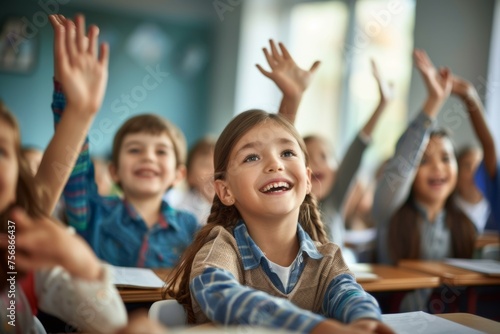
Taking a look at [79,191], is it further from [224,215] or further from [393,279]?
[393,279]

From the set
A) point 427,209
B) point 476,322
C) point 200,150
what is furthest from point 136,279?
point 200,150

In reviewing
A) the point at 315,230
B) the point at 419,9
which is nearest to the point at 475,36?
the point at 419,9

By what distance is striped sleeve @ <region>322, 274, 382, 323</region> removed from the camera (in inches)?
46.9

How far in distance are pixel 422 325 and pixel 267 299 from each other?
17.1 inches

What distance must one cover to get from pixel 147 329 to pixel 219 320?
0.28 m

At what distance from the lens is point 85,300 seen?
1030 mm

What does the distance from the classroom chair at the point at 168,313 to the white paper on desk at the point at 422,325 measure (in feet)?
1.63

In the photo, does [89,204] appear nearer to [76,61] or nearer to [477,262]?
[76,61]

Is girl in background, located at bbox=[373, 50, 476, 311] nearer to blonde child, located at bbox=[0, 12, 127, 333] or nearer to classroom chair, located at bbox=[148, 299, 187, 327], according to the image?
classroom chair, located at bbox=[148, 299, 187, 327]

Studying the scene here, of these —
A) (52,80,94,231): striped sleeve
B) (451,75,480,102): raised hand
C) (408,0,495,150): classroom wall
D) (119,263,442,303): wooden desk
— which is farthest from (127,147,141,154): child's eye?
(408,0,495,150): classroom wall

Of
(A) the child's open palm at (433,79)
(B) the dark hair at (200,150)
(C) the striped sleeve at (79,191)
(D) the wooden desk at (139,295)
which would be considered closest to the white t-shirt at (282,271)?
(D) the wooden desk at (139,295)

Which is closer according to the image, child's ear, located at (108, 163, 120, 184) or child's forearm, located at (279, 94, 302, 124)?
child's forearm, located at (279, 94, 302, 124)

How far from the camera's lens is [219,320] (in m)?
1.16

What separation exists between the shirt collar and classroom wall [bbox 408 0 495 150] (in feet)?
11.5
